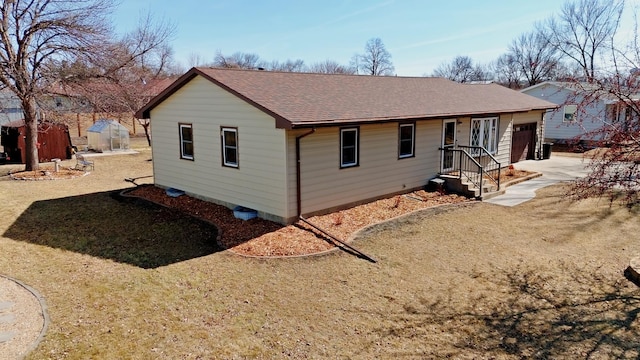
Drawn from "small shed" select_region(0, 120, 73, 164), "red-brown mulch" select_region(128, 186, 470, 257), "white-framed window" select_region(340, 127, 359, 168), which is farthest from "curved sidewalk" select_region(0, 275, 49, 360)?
"small shed" select_region(0, 120, 73, 164)

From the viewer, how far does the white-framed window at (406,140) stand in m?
13.5

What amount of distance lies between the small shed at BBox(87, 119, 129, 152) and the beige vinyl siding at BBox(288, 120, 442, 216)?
59.6 feet

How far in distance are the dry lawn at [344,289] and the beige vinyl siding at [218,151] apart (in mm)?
1625

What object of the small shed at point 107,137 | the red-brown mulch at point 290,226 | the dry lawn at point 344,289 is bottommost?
the dry lawn at point 344,289

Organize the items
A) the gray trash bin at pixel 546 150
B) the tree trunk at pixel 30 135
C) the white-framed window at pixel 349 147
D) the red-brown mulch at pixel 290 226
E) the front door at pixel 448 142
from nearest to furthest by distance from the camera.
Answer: the red-brown mulch at pixel 290 226
the white-framed window at pixel 349 147
the front door at pixel 448 142
the tree trunk at pixel 30 135
the gray trash bin at pixel 546 150

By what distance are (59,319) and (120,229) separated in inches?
188

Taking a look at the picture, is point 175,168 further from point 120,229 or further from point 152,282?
point 152,282

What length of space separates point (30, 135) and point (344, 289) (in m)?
17.6

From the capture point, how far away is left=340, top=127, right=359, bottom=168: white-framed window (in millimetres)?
11789

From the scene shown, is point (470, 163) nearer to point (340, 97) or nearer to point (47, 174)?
point (340, 97)

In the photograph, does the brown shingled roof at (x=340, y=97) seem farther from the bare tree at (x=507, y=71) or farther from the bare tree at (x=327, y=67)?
the bare tree at (x=327, y=67)

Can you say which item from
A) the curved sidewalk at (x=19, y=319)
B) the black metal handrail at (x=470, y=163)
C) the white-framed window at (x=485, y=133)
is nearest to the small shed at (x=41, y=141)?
the curved sidewalk at (x=19, y=319)

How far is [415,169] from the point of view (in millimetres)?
14164

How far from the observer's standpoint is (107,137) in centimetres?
2500
